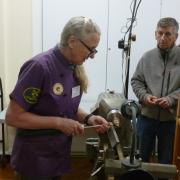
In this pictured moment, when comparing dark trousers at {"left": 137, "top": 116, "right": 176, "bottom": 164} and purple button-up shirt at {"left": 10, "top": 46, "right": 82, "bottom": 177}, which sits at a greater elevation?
purple button-up shirt at {"left": 10, "top": 46, "right": 82, "bottom": 177}

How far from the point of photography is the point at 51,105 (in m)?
1.42

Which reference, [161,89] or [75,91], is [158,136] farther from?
[75,91]

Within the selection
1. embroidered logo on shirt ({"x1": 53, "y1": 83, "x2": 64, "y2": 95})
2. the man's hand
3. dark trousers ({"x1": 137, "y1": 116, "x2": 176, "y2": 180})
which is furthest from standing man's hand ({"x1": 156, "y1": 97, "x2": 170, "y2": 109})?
embroidered logo on shirt ({"x1": 53, "y1": 83, "x2": 64, "y2": 95})

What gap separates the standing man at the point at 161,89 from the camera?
2.28m

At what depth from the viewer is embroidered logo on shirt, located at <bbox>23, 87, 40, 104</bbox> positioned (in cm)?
135

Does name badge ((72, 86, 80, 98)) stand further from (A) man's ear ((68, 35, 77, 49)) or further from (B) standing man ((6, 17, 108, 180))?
(A) man's ear ((68, 35, 77, 49))

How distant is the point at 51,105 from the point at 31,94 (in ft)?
0.36

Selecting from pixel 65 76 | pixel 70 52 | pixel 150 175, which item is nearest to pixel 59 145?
pixel 65 76

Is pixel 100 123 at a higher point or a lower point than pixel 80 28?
lower

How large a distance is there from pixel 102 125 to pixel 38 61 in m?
0.41

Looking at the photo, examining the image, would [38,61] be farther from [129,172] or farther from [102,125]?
[129,172]

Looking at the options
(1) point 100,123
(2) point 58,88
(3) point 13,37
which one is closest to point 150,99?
(1) point 100,123

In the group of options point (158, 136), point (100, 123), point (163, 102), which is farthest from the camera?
point (158, 136)

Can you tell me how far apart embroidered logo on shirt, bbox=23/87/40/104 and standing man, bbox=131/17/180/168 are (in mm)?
1118
